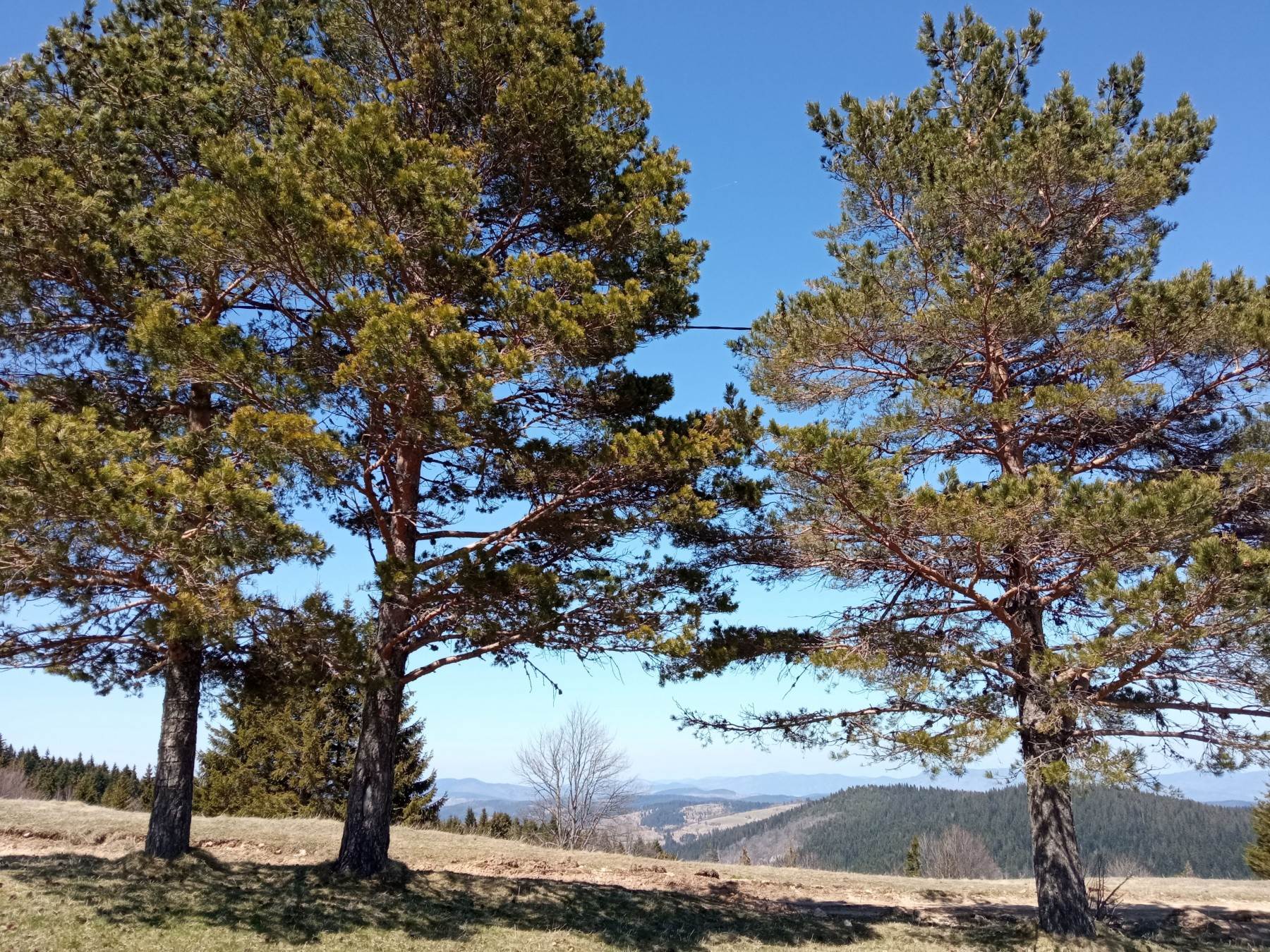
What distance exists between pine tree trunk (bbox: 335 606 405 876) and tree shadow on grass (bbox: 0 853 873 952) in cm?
26

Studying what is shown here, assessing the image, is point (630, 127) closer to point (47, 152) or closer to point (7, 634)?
point (47, 152)

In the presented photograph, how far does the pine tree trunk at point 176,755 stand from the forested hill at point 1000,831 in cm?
9723

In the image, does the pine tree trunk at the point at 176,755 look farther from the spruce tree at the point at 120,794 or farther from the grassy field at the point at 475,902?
the spruce tree at the point at 120,794

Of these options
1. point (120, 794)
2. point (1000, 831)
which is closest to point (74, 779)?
point (120, 794)

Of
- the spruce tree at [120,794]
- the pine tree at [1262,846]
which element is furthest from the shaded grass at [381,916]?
the spruce tree at [120,794]

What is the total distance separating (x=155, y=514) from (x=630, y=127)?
24.5 feet

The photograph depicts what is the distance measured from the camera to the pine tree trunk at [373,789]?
Result: 873 centimetres

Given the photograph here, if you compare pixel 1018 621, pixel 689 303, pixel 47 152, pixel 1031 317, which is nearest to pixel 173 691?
pixel 47 152

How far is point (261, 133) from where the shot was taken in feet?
32.3

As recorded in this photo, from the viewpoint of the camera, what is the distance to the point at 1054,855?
28.2 ft

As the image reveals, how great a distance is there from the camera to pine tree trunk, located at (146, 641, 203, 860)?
9141 millimetres

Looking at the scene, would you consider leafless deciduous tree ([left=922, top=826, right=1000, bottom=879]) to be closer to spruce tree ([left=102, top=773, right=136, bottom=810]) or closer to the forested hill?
the forested hill

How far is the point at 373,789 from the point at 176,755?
2803 mm

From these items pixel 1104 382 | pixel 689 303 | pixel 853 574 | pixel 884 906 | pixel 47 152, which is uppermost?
pixel 47 152
